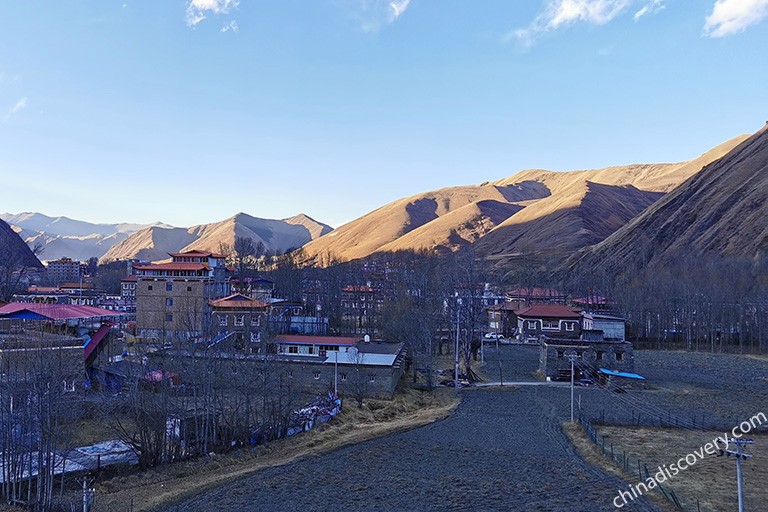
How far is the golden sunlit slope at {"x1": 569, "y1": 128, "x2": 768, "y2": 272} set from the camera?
11006 cm

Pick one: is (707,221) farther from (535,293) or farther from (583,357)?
(583,357)

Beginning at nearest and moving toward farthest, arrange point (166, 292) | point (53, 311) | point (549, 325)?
point (53, 311) → point (166, 292) → point (549, 325)

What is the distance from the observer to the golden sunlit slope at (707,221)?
110 metres

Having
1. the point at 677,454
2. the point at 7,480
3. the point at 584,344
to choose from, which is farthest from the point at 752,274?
the point at 7,480

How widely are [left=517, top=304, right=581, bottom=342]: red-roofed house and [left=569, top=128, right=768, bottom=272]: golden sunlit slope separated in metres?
61.9

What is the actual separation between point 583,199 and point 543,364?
163 m

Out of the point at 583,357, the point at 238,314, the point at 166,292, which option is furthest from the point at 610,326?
the point at 166,292

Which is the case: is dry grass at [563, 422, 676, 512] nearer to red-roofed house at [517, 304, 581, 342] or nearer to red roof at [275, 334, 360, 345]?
red roof at [275, 334, 360, 345]

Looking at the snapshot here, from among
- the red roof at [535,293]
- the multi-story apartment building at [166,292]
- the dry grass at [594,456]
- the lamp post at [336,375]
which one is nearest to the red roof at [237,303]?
the multi-story apartment building at [166,292]

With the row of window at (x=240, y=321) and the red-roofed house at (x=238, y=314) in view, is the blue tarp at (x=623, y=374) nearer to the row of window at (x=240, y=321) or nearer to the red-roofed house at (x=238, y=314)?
the red-roofed house at (x=238, y=314)

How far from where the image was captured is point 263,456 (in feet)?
79.8

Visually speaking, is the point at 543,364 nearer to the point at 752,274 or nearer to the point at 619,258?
the point at 752,274

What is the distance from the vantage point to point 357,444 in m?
25.4

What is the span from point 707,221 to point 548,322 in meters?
83.4
